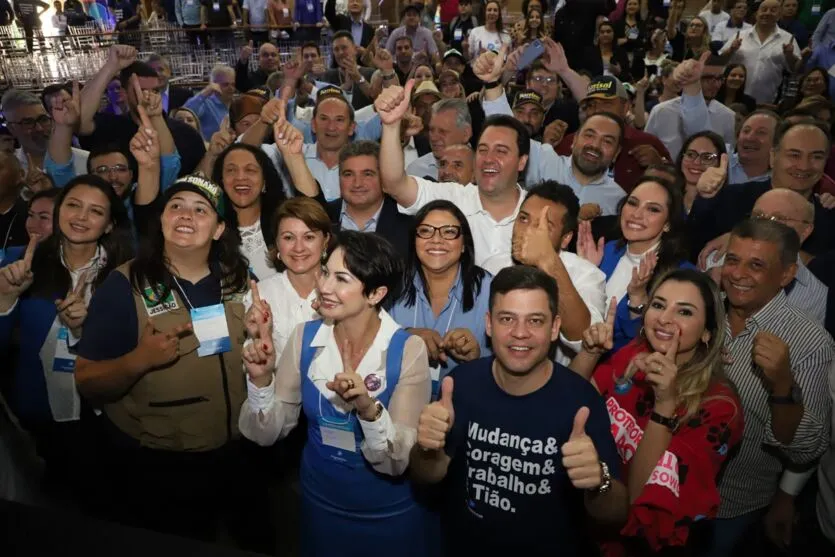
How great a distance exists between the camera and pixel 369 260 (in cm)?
202

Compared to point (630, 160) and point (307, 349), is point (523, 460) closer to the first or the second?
point (307, 349)

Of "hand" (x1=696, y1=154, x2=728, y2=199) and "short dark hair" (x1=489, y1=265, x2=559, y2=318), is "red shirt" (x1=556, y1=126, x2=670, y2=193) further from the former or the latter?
"short dark hair" (x1=489, y1=265, x2=559, y2=318)

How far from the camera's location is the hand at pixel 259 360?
1919 mm

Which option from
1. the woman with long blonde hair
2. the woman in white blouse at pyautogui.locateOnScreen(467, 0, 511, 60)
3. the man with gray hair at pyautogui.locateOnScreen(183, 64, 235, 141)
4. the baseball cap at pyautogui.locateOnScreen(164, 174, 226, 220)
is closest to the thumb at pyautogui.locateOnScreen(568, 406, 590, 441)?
the woman with long blonde hair

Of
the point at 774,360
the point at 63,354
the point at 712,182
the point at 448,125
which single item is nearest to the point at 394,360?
the point at 774,360

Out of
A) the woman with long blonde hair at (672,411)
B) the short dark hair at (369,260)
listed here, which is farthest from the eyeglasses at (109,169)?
the woman with long blonde hair at (672,411)

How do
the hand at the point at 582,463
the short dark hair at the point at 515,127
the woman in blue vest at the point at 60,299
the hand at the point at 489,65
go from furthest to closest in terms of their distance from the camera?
the hand at the point at 489,65 → the short dark hair at the point at 515,127 → the woman in blue vest at the point at 60,299 → the hand at the point at 582,463

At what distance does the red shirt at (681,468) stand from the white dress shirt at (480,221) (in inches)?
43.9

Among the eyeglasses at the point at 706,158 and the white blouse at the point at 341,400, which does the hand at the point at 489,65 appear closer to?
the eyeglasses at the point at 706,158

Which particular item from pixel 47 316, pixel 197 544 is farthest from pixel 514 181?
pixel 197 544

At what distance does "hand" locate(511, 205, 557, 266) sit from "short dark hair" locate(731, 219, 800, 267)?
73cm

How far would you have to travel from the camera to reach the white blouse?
187 cm

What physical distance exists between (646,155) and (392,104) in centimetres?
205

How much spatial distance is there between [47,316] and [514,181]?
2.15 metres
